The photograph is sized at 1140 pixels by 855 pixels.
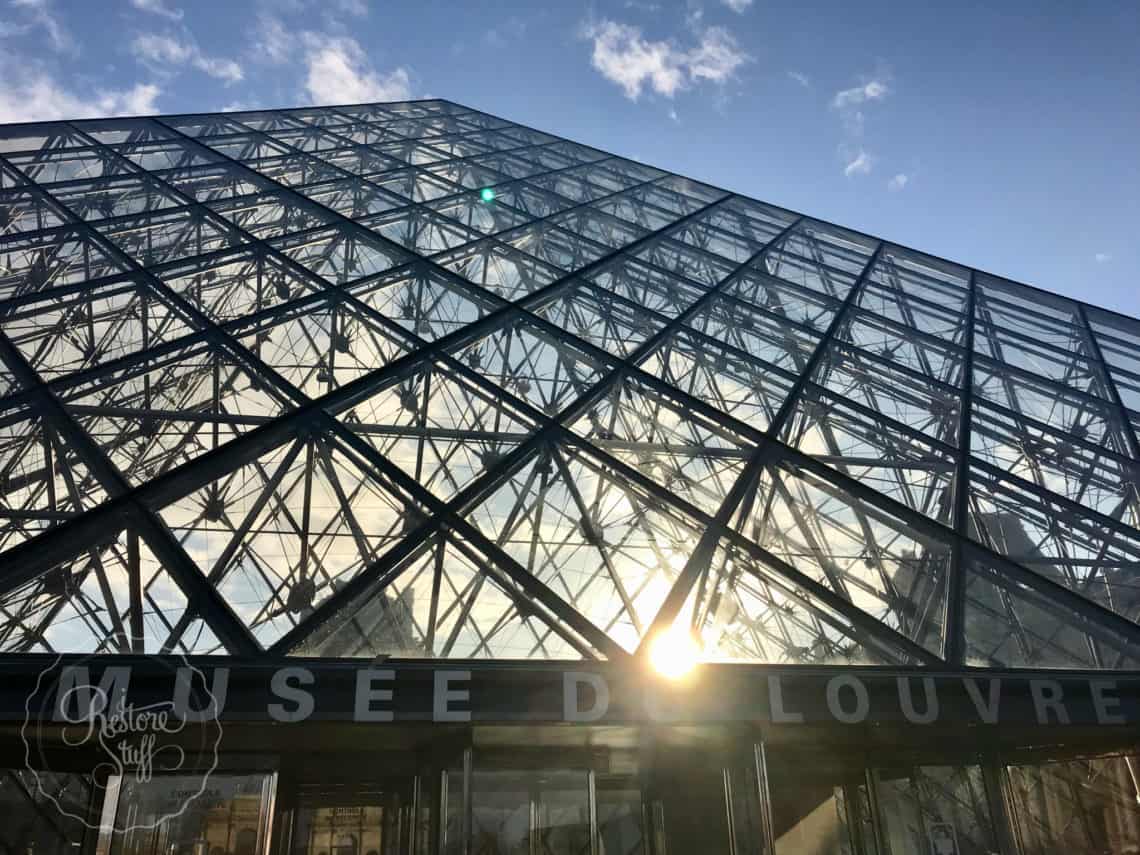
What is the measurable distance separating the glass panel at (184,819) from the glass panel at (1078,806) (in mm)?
5436

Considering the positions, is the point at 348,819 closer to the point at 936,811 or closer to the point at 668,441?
the point at 936,811

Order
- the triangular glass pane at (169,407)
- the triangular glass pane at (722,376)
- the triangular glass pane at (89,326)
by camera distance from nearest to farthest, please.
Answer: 1. the triangular glass pane at (169,407)
2. the triangular glass pane at (89,326)
3. the triangular glass pane at (722,376)

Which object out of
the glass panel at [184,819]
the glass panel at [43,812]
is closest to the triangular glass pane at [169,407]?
the glass panel at [43,812]

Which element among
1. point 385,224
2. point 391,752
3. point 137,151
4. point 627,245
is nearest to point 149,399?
point 391,752

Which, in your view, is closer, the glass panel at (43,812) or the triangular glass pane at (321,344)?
the glass panel at (43,812)

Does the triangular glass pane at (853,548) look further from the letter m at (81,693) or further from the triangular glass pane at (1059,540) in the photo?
the letter m at (81,693)

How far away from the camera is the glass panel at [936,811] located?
248 inches

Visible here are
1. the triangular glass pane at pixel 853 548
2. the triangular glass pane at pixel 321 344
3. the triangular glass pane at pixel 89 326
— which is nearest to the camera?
the triangular glass pane at pixel 853 548

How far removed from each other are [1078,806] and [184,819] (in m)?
6.25

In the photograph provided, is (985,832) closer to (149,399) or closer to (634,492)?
(634,492)

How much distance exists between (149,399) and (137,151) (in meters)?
10.6

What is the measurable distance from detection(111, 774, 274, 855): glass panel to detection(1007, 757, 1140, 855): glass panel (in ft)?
17.8
